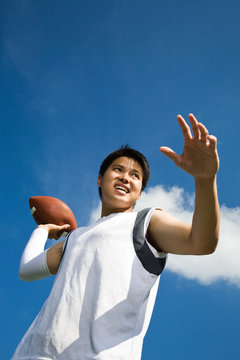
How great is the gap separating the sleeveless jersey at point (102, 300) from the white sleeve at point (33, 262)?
31 centimetres

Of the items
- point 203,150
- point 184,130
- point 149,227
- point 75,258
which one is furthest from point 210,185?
point 75,258

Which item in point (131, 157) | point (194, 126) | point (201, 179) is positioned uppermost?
point (131, 157)

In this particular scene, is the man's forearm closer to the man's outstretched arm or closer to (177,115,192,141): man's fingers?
the man's outstretched arm

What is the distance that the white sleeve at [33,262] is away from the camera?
2.31m

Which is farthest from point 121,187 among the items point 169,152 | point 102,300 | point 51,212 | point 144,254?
point 51,212

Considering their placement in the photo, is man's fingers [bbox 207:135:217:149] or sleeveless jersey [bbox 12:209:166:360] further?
sleeveless jersey [bbox 12:209:166:360]

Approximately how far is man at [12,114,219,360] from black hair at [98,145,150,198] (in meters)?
0.65

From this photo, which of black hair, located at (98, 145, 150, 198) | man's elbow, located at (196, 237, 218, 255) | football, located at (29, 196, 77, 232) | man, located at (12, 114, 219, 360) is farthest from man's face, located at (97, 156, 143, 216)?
man's elbow, located at (196, 237, 218, 255)

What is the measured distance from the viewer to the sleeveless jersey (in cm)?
169

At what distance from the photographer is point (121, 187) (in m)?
2.42

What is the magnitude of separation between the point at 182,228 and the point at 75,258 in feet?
2.30

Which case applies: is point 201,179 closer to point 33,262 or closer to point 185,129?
point 185,129

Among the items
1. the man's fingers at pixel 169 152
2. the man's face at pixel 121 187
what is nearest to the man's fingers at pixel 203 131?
the man's fingers at pixel 169 152

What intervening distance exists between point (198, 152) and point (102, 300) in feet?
3.09
